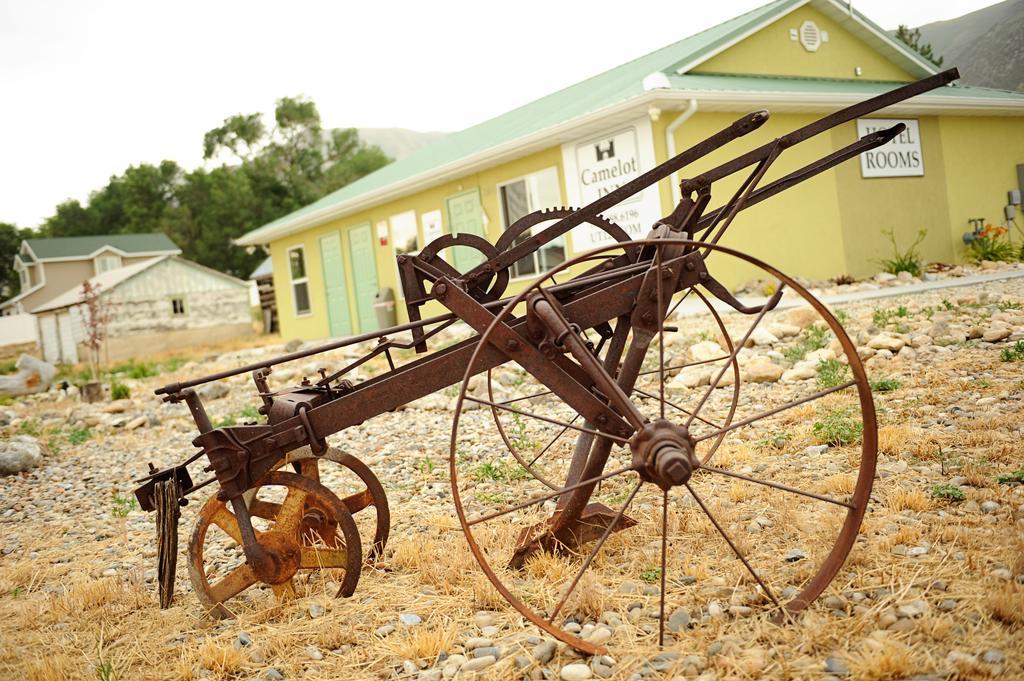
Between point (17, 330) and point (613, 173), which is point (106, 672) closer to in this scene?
point (613, 173)

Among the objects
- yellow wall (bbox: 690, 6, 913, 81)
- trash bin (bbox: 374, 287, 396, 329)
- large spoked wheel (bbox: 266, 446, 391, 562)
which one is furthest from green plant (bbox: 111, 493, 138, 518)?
yellow wall (bbox: 690, 6, 913, 81)

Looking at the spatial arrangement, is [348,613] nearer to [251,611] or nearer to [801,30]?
[251,611]

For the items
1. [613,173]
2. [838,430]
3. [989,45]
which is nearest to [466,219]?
[613,173]

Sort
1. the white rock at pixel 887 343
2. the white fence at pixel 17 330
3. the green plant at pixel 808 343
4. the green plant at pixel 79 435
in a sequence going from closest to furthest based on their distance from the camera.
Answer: the white rock at pixel 887 343, the green plant at pixel 808 343, the green plant at pixel 79 435, the white fence at pixel 17 330

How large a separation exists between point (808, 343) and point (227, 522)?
554 centimetres

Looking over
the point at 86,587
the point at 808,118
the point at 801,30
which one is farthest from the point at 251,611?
the point at 801,30

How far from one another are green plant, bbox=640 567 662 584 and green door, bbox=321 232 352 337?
49.1 ft

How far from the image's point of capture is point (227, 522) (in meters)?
3.29

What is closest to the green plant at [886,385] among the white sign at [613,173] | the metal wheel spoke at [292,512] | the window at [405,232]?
the metal wheel spoke at [292,512]

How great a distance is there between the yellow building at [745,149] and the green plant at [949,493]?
25.5 feet

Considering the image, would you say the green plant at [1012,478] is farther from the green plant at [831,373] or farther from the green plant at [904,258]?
the green plant at [904,258]

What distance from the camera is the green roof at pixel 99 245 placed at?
46.0m

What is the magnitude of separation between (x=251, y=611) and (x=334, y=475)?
96.9 inches

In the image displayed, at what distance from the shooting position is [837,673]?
218 centimetres
